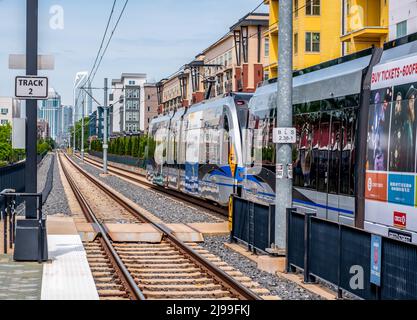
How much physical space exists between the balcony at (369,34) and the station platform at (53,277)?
107 ft

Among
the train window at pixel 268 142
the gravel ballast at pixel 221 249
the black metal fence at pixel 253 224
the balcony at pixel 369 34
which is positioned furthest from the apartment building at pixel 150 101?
the black metal fence at pixel 253 224

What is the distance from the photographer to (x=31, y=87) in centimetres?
1430

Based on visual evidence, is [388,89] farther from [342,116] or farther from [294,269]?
[294,269]

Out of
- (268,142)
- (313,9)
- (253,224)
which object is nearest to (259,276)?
(253,224)

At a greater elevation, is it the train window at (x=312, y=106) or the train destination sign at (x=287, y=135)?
the train window at (x=312, y=106)

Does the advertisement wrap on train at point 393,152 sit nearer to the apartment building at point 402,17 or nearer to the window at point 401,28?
the apartment building at point 402,17

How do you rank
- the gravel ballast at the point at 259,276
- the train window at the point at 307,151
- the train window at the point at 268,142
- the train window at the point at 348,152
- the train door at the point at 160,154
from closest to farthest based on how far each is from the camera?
the gravel ballast at the point at 259,276 → the train window at the point at 348,152 → the train window at the point at 307,151 → the train window at the point at 268,142 → the train door at the point at 160,154

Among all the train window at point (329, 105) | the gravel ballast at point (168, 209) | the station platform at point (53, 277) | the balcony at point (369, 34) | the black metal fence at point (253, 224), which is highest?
the balcony at point (369, 34)

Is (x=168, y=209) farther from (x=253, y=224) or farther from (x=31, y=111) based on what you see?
(x=31, y=111)

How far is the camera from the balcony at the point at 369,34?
45875 mm

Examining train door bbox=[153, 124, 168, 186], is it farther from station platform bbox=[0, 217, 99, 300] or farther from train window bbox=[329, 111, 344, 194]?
train window bbox=[329, 111, 344, 194]
